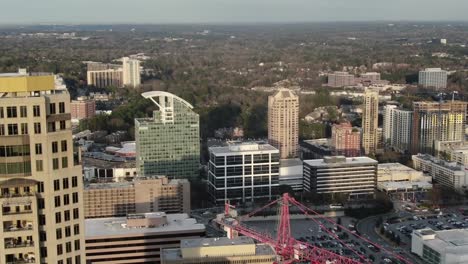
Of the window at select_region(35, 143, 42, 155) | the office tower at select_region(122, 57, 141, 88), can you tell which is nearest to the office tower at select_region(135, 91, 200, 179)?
the window at select_region(35, 143, 42, 155)

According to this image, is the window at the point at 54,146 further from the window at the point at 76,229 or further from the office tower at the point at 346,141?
the office tower at the point at 346,141

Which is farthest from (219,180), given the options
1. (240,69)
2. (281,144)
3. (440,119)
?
(240,69)

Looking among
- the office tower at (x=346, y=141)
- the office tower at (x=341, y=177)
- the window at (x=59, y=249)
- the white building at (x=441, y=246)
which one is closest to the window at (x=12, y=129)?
the window at (x=59, y=249)

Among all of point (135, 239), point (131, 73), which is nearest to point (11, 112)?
point (135, 239)

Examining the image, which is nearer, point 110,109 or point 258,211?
point 258,211

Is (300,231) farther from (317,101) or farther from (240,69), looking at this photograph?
(240,69)

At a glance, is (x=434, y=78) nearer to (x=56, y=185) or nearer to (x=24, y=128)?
(x=56, y=185)
